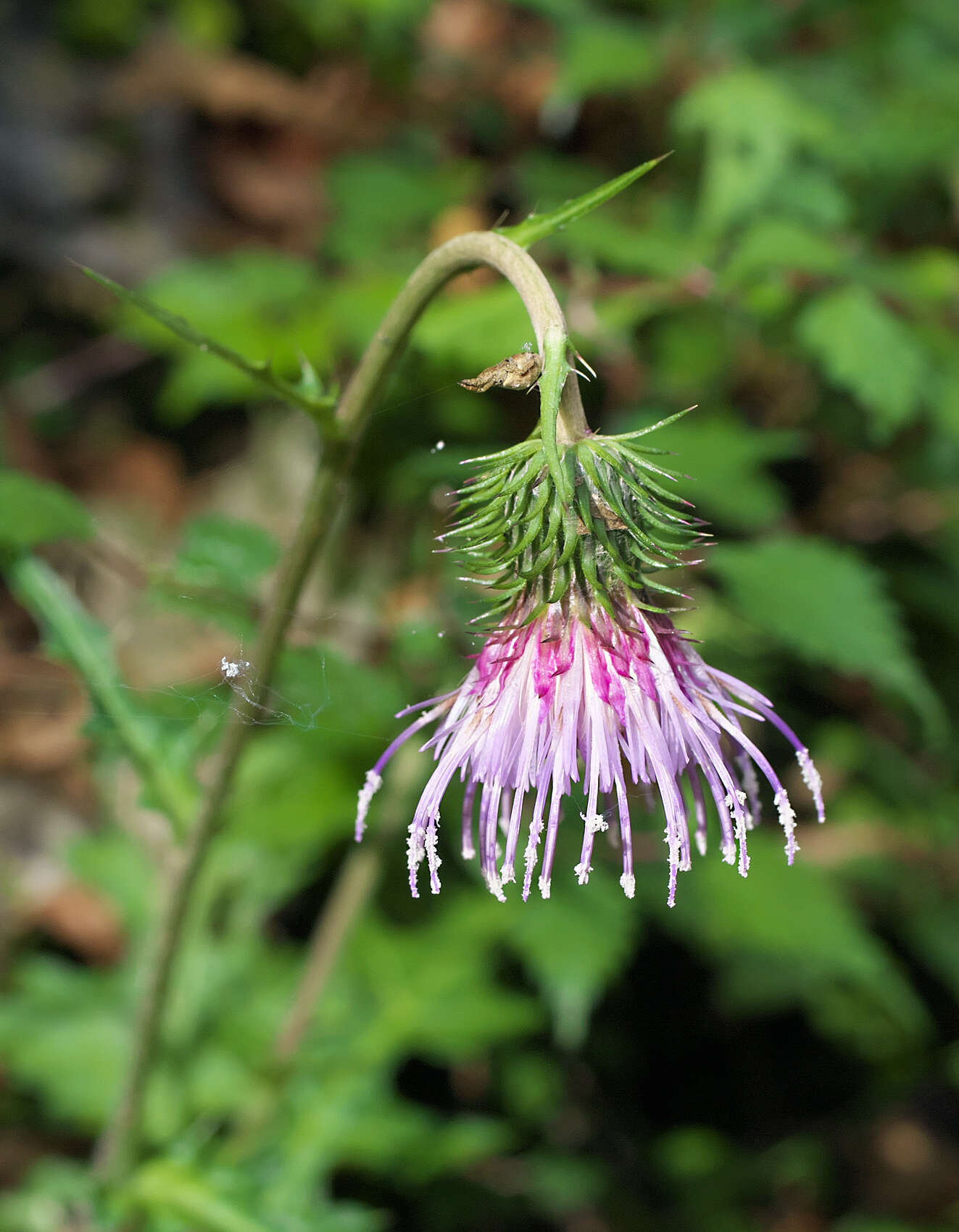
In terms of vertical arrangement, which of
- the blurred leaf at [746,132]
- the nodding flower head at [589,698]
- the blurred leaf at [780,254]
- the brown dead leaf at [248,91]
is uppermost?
the brown dead leaf at [248,91]

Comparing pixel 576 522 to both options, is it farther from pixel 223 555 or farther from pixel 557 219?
pixel 223 555

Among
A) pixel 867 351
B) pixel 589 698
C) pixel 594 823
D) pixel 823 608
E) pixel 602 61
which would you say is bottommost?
pixel 594 823

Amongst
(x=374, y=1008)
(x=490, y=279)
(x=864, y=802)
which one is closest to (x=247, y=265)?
(x=490, y=279)

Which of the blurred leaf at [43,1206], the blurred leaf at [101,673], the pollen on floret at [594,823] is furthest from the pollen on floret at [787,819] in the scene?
the blurred leaf at [43,1206]

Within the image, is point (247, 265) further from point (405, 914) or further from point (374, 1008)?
point (374, 1008)

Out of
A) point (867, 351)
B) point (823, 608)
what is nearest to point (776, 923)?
point (823, 608)

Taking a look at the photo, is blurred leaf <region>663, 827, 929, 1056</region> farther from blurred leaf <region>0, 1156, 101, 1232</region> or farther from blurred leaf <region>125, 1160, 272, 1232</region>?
blurred leaf <region>0, 1156, 101, 1232</region>

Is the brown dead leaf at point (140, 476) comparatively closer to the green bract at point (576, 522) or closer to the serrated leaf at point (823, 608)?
the serrated leaf at point (823, 608)

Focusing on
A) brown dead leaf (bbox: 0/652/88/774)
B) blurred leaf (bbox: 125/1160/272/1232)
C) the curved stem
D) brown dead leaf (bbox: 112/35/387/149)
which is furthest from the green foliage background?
brown dead leaf (bbox: 112/35/387/149)
